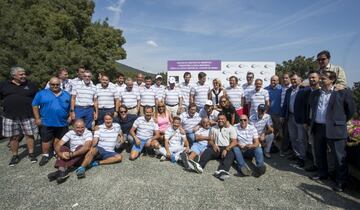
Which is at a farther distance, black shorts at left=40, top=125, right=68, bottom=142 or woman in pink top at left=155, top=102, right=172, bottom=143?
woman in pink top at left=155, top=102, right=172, bottom=143

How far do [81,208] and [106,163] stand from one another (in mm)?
2058

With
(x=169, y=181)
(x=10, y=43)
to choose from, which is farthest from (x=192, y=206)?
(x=10, y=43)

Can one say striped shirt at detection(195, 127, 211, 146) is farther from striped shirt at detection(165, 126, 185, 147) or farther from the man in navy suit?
the man in navy suit

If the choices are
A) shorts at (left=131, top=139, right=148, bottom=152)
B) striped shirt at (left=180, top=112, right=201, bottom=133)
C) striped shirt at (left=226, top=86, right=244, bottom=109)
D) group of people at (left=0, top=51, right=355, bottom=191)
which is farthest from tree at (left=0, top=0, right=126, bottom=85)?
striped shirt at (left=226, top=86, right=244, bottom=109)

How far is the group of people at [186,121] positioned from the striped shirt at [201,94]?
0.10 feet

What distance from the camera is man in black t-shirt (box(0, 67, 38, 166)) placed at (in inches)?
235

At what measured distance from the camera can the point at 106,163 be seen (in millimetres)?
6086

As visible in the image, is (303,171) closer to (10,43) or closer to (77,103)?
(77,103)

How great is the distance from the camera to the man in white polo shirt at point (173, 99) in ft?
25.9

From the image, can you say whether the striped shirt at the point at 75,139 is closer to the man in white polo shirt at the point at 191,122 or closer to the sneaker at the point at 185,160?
the sneaker at the point at 185,160

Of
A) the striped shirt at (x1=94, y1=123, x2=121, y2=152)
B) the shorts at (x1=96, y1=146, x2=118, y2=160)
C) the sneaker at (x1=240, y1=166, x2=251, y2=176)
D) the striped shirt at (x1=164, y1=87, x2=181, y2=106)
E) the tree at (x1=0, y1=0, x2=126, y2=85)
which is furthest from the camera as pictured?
the tree at (x1=0, y1=0, x2=126, y2=85)

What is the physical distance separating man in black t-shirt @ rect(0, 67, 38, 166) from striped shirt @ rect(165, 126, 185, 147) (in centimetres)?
324

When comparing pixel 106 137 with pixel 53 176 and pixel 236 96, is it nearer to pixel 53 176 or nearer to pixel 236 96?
pixel 53 176

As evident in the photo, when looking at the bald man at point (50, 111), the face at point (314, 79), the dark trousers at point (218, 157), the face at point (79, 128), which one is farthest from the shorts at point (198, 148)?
the bald man at point (50, 111)
